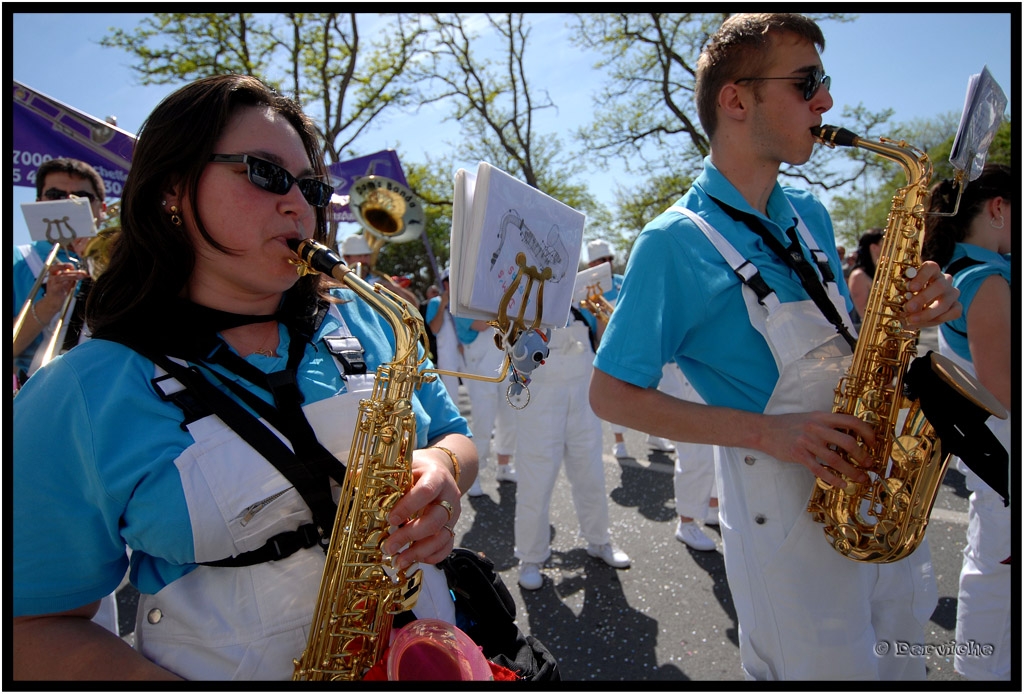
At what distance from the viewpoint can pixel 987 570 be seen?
8.55 ft

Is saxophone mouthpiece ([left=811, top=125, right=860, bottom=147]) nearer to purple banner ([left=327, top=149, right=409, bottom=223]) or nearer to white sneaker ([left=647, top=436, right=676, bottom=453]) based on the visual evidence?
white sneaker ([left=647, top=436, right=676, bottom=453])

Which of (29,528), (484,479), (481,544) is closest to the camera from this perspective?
→ (29,528)

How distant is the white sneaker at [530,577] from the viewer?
3.96 metres

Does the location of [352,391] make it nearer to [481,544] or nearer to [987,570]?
[987,570]

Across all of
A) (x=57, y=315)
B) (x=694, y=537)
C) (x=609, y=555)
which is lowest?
(x=609, y=555)

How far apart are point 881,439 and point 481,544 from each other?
3.44 meters

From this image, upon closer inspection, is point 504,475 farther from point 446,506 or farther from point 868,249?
point 446,506

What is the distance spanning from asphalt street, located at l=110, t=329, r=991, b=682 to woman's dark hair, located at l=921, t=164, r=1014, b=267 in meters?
1.72

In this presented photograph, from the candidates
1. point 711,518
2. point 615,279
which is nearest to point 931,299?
point 711,518

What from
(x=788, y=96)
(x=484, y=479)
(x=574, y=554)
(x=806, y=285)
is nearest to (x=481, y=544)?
(x=574, y=554)

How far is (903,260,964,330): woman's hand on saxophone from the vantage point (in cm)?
188

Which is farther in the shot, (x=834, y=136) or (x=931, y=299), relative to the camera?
(x=834, y=136)

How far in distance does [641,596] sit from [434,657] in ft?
9.43

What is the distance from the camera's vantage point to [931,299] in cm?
188
